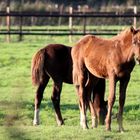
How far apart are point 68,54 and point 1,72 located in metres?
7.43

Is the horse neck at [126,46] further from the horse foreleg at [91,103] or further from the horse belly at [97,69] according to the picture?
the horse foreleg at [91,103]

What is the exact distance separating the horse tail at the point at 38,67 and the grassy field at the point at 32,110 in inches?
6.8

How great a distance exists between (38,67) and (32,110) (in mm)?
1900

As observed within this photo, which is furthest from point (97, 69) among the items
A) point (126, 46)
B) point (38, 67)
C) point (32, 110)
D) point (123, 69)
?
point (32, 110)

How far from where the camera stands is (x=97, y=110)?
29.9 feet

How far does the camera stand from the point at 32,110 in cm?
1130

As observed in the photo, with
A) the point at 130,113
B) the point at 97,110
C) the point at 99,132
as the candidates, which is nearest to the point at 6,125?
the point at 99,132

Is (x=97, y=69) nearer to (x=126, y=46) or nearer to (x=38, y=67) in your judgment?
(x=126, y=46)

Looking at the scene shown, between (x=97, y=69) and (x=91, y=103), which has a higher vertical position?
(x=97, y=69)

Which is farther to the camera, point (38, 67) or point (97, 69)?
point (38, 67)

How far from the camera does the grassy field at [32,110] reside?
2.27 meters

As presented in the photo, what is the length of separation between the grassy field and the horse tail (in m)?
0.17

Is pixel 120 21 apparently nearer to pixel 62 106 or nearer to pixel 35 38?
pixel 35 38

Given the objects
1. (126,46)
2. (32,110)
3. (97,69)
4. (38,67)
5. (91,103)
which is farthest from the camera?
(32,110)
